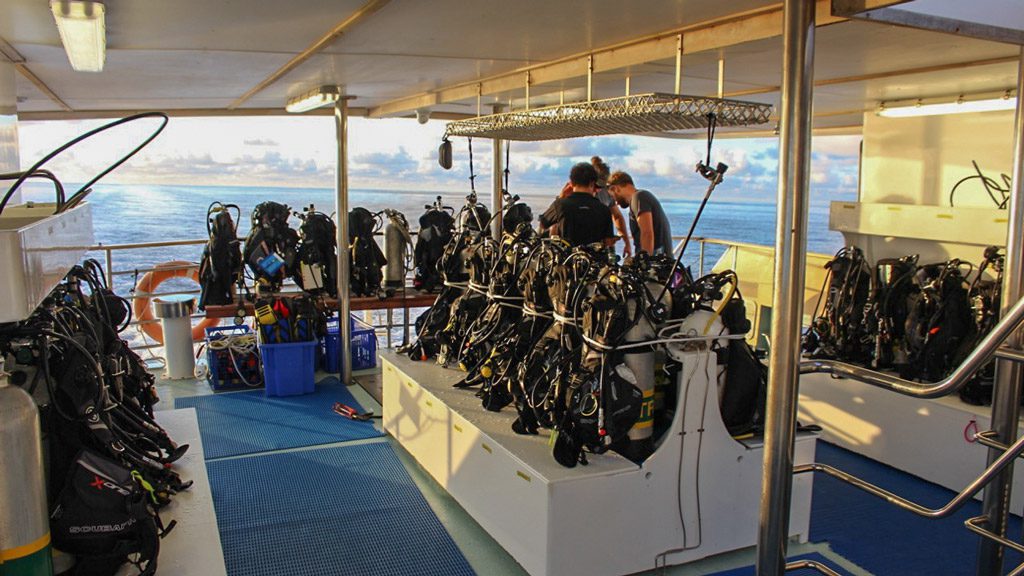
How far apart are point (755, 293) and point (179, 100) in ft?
19.4

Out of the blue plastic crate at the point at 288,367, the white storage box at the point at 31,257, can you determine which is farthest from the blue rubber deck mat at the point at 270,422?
the white storage box at the point at 31,257

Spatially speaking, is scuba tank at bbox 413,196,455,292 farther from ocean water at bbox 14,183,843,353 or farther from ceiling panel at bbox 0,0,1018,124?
ocean water at bbox 14,183,843,353

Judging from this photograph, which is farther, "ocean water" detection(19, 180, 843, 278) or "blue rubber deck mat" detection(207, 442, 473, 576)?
"ocean water" detection(19, 180, 843, 278)

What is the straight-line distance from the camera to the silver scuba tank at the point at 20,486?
1837mm

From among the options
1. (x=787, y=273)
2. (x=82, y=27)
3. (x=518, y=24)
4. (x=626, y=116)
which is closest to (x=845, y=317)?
(x=626, y=116)

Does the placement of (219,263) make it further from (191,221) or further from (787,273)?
(191,221)

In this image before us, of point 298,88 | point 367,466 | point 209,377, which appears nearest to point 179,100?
point 298,88

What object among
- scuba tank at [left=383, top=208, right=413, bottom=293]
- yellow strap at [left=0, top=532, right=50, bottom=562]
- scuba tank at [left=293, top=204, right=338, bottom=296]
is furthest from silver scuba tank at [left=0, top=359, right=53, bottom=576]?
scuba tank at [left=383, top=208, right=413, bottom=293]

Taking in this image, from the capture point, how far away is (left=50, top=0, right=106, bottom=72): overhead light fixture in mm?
2559

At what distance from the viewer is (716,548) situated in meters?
3.49

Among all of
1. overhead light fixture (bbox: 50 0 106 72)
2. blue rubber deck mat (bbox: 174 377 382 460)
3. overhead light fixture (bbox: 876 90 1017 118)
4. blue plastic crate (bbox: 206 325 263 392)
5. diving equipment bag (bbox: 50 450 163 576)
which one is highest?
overhead light fixture (bbox: 876 90 1017 118)

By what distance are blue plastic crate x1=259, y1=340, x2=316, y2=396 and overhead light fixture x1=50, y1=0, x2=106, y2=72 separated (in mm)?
2936

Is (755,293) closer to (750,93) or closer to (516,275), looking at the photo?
(750,93)

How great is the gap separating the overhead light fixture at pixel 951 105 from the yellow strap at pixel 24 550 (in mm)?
5729
